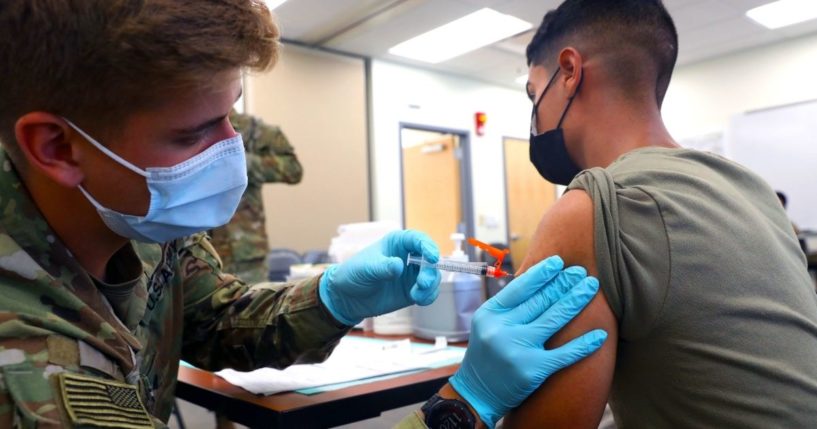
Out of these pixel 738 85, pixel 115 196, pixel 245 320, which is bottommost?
pixel 245 320

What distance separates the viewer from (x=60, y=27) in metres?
0.75

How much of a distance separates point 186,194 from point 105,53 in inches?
9.2

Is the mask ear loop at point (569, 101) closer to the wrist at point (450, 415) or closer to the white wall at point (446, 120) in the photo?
the wrist at point (450, 415)

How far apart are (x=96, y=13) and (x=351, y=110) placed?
14.7 ft

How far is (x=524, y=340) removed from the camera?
840mm

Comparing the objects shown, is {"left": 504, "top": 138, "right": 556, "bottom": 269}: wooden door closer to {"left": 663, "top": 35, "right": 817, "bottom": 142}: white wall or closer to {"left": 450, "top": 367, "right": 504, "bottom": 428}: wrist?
{"left": 663, "top": 35, "right": 817, "bottom": 142}: white wall

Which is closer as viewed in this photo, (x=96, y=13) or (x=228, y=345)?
(x=96, y=13)

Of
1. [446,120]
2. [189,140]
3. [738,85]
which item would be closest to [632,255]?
[189,140]

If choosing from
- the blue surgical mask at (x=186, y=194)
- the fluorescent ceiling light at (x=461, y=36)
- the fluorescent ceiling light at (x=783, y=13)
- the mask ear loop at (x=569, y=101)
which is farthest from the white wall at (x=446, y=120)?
the blue surgical mask at (x=186, y=194)

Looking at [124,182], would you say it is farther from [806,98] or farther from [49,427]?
[806,98]

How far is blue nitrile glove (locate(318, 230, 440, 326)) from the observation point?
1.11 meters

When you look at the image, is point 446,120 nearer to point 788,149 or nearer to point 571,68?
point 788,149

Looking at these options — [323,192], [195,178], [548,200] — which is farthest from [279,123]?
[195,178]

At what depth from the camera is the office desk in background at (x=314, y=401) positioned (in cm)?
99
